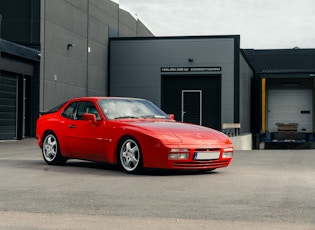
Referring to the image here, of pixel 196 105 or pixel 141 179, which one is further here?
pixel 196 105

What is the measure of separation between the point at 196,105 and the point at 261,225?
27.8m

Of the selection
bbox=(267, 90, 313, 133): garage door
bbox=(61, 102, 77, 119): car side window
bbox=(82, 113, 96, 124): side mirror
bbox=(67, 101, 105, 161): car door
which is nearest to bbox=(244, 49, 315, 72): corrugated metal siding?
bbox=(267, 90, 313, 133): garage door

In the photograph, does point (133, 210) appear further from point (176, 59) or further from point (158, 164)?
point (176, 59)

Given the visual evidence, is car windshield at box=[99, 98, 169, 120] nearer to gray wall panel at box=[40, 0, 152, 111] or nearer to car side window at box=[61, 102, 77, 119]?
car side window at box=[61, 102, 77, 119]

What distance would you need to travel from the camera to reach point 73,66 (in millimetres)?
29234

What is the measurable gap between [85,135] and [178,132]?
188cm

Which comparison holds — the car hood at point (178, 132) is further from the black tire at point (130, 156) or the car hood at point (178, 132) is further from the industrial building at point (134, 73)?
the industrial building at point (134, 73)

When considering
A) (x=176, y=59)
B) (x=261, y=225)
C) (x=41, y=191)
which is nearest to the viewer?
(x=261, y=225)

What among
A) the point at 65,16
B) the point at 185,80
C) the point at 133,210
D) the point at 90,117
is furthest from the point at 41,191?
the point at 185,80

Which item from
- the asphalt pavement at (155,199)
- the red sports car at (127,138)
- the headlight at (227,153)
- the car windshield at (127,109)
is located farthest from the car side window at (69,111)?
the headlight at (227,153)

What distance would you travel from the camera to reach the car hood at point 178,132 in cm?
1000

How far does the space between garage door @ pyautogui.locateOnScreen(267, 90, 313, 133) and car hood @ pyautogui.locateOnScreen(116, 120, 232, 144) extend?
2090 centimetres

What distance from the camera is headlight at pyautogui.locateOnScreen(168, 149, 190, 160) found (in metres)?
9.88

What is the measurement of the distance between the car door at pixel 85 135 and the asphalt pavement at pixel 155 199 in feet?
1.01
